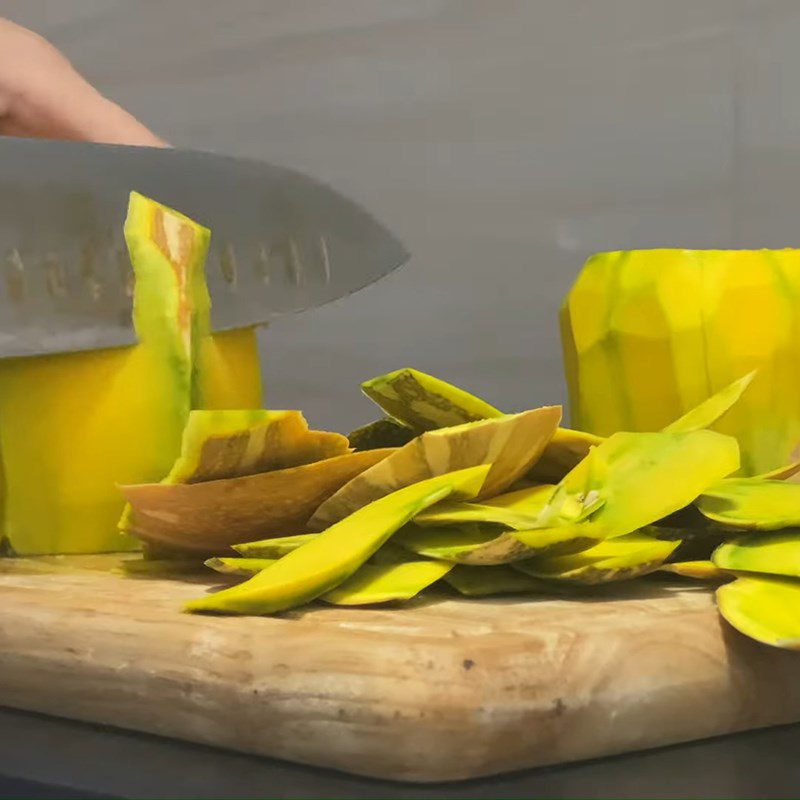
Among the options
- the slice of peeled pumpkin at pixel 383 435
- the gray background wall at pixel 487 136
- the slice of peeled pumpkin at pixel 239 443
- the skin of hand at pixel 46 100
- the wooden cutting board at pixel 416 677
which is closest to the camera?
the wooden cutting board at pixel 416 677

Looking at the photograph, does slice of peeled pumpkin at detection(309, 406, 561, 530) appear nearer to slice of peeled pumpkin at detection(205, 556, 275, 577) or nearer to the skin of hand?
slice of peeled pumpkin at detection(205, 556, 275, 577)

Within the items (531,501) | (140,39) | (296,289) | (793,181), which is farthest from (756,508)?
(140,39)

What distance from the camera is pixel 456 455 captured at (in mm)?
456

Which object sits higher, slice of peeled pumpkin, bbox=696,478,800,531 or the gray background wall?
the gray background wall

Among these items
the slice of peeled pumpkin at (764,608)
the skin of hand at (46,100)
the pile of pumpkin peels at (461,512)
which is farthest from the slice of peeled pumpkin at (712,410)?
the skin of hand at (46,100)

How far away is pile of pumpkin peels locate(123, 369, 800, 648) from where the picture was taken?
16.0 inches

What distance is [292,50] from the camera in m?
1.16

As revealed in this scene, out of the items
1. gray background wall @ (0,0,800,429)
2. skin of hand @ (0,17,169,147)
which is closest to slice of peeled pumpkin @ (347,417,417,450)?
skin of hand @ (0,17,169,147)

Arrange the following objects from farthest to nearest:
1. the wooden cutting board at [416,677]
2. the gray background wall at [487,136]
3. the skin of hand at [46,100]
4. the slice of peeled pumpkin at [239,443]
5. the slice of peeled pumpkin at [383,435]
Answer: the gray background wall at [487,136], the skin of hand at [46,100], the slice of peeled pumpkin at [383,435], the slice of peeled pumpkin at [239,443], the wooden cutting board at [416,677]

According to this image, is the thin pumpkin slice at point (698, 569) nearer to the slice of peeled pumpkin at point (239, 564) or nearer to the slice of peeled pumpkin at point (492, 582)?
the slice of peeled pumpkin at point (492, 582)

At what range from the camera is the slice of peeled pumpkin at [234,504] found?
46 centimetres

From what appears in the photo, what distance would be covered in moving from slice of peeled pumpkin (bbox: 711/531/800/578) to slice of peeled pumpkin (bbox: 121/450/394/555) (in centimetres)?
15

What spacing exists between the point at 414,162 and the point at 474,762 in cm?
84

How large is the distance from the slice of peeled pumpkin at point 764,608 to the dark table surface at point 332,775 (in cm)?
4
